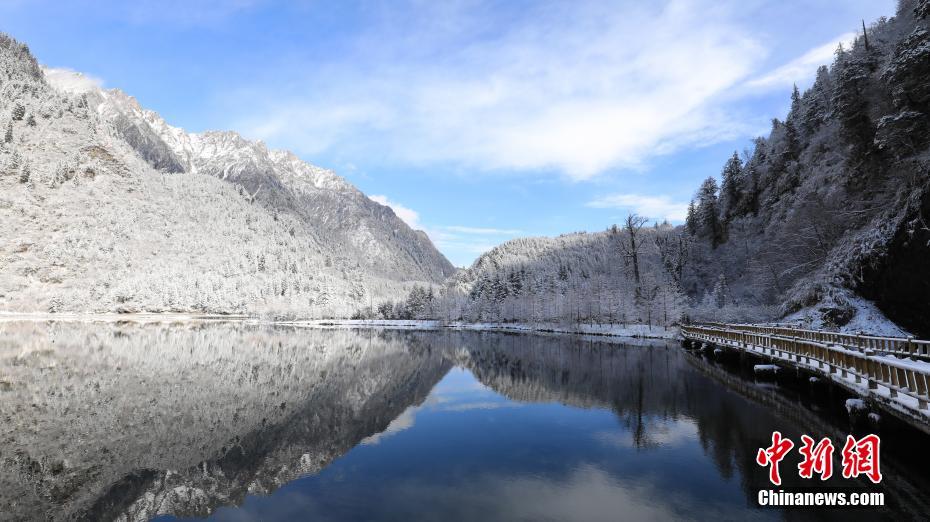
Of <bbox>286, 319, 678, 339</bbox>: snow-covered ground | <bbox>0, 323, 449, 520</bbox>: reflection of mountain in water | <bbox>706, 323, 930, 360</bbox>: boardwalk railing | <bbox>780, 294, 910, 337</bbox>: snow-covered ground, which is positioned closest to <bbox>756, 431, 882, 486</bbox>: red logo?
<bbox>706, 323, 930, 360</bbox>: boardwalk railing

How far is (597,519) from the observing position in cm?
1138

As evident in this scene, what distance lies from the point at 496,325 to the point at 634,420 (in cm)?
9329

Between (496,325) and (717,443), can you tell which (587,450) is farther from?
(496,325)

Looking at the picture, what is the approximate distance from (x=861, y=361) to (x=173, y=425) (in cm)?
2949

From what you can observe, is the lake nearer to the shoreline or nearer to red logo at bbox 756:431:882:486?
red logo at bbox 756:431:882:486

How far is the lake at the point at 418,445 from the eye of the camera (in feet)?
41.2

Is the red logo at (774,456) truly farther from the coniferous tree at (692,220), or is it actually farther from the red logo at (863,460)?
the coniferous tree at (692,220)

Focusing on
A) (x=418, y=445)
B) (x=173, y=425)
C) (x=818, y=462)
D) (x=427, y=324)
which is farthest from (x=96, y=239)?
(x=818, y=462)

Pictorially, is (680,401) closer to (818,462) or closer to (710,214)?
(818,462)

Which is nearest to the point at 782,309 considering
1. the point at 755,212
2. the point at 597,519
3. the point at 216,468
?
the point at 755,212

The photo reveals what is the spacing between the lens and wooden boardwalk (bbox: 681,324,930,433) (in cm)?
1343

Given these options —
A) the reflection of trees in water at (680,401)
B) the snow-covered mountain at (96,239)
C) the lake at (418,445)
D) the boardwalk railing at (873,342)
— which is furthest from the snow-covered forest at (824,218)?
the snow-covered mountain at (96,239)

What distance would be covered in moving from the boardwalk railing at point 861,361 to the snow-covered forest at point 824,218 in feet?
27.0

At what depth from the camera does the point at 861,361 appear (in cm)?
1809
